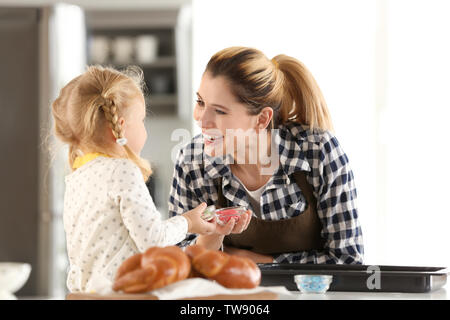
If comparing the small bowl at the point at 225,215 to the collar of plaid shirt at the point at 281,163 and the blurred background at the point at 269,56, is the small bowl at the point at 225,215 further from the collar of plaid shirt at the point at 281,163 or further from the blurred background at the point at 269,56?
the blurred background at the point at 269,56

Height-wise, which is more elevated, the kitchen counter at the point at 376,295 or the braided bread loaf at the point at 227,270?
the braided bread loaf at the point at 227,270

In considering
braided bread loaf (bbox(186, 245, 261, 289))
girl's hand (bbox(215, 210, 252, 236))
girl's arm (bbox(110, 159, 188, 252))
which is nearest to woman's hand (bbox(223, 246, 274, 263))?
girl's hand (bbox(215, 210, 252, 236))

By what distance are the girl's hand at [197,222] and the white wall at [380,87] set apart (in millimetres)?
2001

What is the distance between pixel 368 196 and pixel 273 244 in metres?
1.65

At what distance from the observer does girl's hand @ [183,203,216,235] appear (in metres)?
1.08

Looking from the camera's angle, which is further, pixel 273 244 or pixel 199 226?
pixel 273 244

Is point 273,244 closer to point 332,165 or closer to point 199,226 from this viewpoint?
point 332,165

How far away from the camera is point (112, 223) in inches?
39.6

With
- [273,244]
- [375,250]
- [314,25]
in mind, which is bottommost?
[375,250]

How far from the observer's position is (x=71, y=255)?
1.09 m

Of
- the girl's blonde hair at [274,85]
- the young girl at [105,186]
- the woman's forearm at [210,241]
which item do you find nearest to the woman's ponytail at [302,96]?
the girl's blonde hair at [274,85]

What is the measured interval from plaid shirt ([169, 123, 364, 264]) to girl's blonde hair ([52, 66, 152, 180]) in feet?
1.49

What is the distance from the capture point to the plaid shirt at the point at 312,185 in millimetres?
1536
